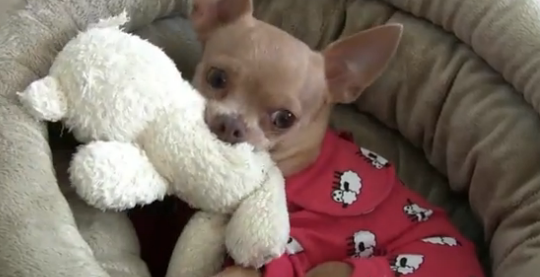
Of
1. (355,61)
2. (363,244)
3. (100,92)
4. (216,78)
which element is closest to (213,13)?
(216,78)

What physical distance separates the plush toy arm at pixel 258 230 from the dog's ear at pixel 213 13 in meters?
0.42

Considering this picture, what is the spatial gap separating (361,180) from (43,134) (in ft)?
1.89

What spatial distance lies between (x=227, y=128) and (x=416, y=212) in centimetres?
42

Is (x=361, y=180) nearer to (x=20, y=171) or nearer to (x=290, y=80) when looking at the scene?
(x=290, y=80)

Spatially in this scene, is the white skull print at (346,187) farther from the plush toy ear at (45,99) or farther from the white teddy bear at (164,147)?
the plush toy ear at (45,99)

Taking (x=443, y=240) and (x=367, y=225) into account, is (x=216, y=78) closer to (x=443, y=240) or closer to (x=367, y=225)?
(x=367, y=225)

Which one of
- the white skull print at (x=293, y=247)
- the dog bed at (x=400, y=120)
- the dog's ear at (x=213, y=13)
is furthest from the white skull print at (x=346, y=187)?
the dog's ear at (x=213, y=13)

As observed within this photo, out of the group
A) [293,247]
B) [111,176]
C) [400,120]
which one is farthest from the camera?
[400,120]

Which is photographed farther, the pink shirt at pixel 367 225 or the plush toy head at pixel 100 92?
the pink shirt at pixel 367 225

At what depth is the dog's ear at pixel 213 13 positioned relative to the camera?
5.06ft

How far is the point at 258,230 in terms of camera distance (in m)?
1.22

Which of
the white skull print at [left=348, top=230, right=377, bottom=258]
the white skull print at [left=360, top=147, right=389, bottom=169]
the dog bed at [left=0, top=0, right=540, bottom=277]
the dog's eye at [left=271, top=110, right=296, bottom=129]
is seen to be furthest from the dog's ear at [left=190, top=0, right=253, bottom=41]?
the white skull print at [left=348, top=230, right=377, bottom=258]

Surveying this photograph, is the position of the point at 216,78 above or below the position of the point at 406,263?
above

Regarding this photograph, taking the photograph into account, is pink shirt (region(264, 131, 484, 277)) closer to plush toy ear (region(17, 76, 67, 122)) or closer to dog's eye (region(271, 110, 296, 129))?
dog's eye (region(271, 110, 296, 129))
